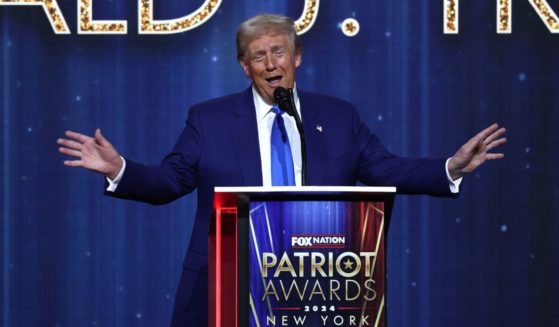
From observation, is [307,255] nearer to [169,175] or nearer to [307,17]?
[169,175]

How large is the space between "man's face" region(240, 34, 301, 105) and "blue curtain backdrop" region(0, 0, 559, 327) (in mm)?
1067

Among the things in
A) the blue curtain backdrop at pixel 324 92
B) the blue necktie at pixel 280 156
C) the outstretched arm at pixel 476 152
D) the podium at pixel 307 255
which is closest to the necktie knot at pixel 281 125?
the blue necktie at pixel 280 156

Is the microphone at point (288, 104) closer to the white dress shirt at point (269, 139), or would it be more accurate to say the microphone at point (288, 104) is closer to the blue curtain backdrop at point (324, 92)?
the white dress shirt at point (269, 139)

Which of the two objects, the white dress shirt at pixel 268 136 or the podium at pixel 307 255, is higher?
the white dress shirt at pixel 268 136

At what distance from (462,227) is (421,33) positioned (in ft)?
2.47

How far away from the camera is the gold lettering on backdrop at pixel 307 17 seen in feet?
12.3

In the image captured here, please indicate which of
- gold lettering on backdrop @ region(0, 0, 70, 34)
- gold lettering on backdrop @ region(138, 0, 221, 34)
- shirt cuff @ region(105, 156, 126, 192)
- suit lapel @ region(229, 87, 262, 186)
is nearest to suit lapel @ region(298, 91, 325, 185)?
suit lapel @ region(229, 87, 262, 186)

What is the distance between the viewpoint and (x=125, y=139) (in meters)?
3.79

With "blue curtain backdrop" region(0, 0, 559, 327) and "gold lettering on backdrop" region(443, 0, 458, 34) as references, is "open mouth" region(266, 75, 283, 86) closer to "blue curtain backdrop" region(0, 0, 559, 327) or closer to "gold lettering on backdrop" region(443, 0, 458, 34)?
"blue curtain backdrop" region(0, 0, 559, 327)

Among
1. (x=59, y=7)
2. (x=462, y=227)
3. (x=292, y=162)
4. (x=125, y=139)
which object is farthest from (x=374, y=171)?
(x=59, y=7)

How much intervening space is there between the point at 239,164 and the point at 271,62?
0.31 meters

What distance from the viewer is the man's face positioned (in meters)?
2.68

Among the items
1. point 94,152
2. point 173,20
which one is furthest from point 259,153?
point 173,20

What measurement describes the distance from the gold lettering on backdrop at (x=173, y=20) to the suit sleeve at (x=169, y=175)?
3.63 ft
